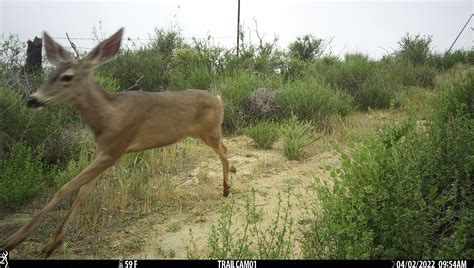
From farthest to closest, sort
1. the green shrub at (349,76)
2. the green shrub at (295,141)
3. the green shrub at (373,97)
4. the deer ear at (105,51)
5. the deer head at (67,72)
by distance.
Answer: the green shrub at (349,76) → the green shrub at (373,97) → the green shrub at (295,141) → the deer ear at (105,51) → the deer head at (67,72)

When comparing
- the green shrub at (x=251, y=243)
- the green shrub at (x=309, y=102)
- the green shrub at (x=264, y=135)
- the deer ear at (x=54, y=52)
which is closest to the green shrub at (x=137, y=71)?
the green shrub at (x=309, y=102)

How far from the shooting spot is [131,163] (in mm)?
5742

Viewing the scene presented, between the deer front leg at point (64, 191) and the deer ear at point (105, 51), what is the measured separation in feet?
2.85

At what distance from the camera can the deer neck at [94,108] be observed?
3.62m

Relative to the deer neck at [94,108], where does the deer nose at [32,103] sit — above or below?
above

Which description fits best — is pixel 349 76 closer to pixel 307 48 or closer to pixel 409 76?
pixel 409 76

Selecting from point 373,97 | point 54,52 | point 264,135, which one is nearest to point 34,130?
point 54,52

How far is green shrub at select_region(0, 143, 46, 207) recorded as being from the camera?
439 cm

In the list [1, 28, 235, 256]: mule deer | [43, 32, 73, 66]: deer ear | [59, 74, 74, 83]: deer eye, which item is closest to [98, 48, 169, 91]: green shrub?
[1, 28, 235, 256]: mule deer

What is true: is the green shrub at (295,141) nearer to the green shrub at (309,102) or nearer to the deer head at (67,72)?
the green shrub at (309,102)

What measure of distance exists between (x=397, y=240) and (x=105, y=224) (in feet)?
9.58

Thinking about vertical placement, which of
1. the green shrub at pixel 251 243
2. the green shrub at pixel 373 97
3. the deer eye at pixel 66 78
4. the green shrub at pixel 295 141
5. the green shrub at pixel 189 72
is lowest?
the green shrub at pixel 373 97

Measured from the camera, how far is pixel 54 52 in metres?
3.73

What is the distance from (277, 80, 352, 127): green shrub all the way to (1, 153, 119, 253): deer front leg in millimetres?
5791
